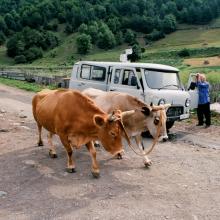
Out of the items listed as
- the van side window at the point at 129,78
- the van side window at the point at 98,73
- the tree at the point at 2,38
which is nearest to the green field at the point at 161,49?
the tree at the point at 2,38

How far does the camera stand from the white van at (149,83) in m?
12.6

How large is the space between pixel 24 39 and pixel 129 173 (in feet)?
380

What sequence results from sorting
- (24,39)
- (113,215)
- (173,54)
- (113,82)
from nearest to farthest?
(113,215), (113,82), (173,54), (24,39)

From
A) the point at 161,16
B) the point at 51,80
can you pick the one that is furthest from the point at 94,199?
the point at 161,16

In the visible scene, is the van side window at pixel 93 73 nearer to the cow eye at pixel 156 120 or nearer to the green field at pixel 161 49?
the cow eye at pixel 156 120

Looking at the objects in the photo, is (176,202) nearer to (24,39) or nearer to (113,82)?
(113,82)

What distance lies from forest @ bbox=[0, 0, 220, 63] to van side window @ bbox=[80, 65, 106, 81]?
9796 cm

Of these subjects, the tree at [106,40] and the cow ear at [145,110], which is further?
the tree at [106,40]

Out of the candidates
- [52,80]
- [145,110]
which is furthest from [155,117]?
[52,80]

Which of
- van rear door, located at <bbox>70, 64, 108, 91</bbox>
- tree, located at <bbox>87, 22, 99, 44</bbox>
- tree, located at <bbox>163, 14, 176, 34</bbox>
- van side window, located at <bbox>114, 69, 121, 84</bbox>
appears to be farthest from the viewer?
tree, located at <bbox>163, 14, 176, 34</bbox>

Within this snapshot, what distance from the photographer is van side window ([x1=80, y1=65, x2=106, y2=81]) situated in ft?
45.5

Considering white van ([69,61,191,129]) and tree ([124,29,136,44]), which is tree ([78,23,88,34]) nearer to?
tree ([124,29,136,44])

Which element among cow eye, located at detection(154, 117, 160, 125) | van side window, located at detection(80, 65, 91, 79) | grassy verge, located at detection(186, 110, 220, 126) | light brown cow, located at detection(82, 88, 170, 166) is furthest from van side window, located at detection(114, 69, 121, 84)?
cow eye, located at detection(154, 117, 160, 125)

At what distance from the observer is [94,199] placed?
22.9 ft
